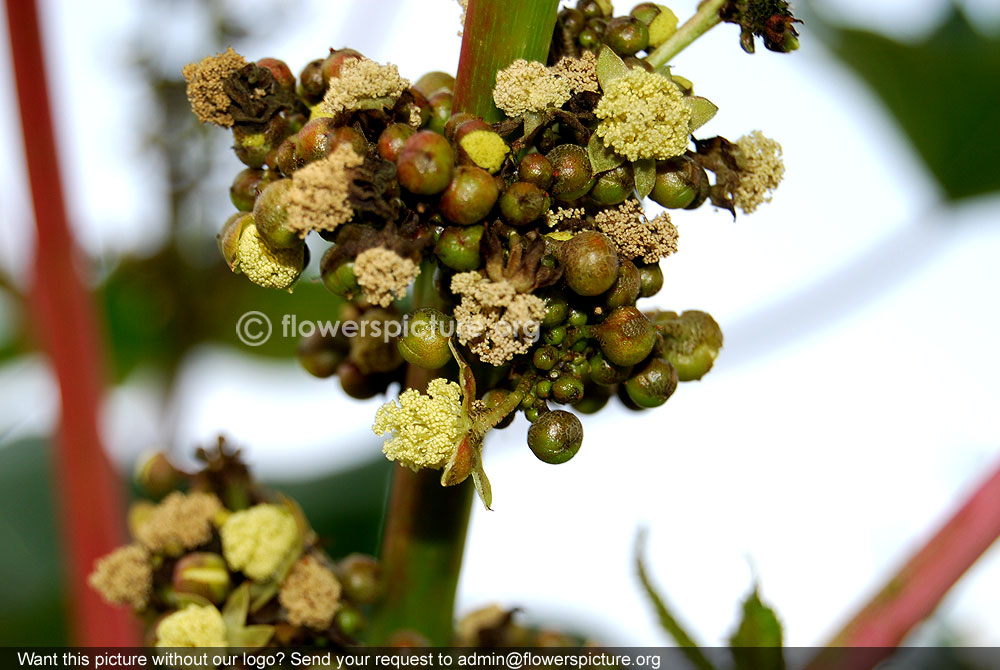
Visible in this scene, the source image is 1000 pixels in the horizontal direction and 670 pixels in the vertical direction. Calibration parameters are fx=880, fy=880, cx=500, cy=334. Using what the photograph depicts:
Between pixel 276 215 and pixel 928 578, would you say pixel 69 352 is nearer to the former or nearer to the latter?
pixel 276 215

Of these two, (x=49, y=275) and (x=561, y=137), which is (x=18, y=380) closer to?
(x=49, y=275)

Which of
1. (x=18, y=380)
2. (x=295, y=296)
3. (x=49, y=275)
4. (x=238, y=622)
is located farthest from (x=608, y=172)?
(x=18, y=380)

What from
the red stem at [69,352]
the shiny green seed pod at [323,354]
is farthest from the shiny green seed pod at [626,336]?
the red stem at [69,352]

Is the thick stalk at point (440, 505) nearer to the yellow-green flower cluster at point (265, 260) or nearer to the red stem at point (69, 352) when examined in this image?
the yellow-green flower cluster at point (265, 260)

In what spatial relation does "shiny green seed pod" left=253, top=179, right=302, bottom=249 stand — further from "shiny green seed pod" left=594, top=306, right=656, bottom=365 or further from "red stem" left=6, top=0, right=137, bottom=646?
"red stem" left=6, top=0, right=137, bottom=646

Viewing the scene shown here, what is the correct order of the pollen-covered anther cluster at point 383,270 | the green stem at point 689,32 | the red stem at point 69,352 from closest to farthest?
the pollen-covered anther cluster at point 383,270
the green stem at point 689,32
the red stem at point 69,352

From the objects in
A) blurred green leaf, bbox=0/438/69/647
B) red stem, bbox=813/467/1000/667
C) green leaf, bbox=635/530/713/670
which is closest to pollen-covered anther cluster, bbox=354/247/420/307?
green leaf, bbox=635/530/713/670
